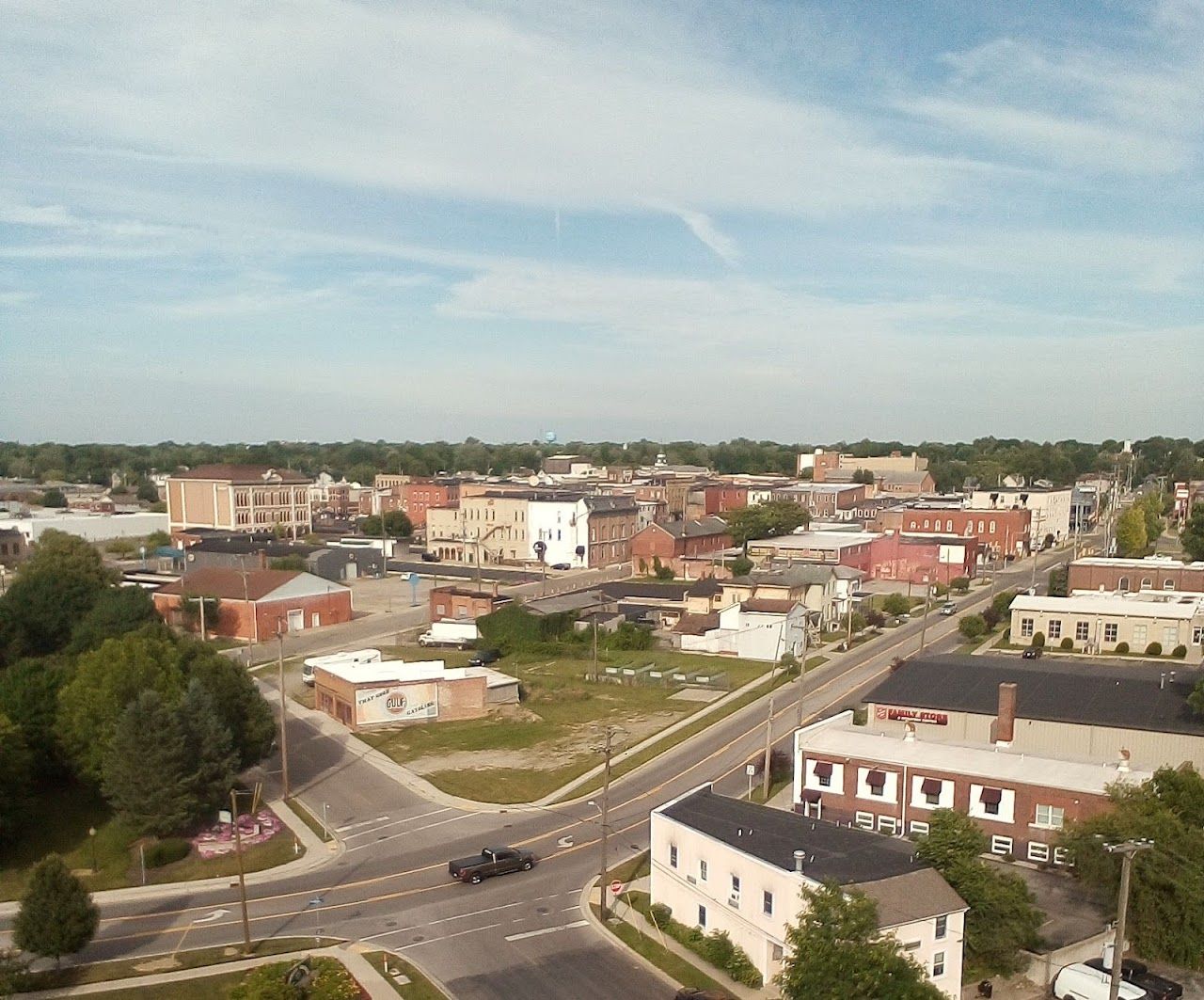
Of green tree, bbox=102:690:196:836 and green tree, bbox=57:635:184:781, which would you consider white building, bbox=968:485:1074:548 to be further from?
green tree, bbox=102:690:196:836

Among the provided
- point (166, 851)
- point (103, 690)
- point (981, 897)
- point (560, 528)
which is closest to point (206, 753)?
point (166, 851)

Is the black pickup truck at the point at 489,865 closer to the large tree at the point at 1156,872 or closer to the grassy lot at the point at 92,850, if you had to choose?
the grassy lot at the point at 92,850

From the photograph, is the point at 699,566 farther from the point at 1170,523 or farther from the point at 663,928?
the point at 1170,523

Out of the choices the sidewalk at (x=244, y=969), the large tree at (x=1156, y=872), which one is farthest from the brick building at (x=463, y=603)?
the large tree at (x=1156, y=872)

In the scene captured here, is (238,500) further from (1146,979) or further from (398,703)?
(1146,979)

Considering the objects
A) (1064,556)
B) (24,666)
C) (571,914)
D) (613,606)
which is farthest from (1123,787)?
(1064,556)

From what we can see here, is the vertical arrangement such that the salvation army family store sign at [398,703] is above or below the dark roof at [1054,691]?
below

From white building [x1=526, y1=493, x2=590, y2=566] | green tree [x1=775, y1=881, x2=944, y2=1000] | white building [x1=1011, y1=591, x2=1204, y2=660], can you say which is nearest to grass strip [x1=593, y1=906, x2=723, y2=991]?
green tree [x1=775, y1=881, x2=944, y2=1000]
